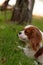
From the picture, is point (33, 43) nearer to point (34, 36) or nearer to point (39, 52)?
point (34, 36)

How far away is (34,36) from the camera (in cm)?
568

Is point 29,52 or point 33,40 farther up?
point 33,40

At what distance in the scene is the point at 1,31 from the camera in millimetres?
8648

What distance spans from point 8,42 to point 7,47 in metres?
0.51

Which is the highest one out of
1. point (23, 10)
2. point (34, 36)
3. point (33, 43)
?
point (34, 36)

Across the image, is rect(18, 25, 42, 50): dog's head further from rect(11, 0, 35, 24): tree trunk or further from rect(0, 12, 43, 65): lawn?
rect(11, 0, 35, 24): tree trunk

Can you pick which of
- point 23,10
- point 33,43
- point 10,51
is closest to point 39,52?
point 33,43

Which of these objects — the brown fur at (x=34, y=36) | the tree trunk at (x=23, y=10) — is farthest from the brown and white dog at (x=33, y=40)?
the tree trunk at (x=23, y=10)

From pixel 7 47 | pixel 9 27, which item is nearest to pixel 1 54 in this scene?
pixel 7 47

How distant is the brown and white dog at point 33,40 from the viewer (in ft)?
18.6

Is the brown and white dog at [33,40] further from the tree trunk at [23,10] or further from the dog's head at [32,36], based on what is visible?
the tree trunk at [23,10]

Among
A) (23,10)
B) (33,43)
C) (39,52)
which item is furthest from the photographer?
(23,10)

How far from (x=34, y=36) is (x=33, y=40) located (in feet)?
0.24

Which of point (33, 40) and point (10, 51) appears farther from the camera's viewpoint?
point (10, 51)
